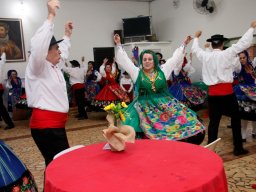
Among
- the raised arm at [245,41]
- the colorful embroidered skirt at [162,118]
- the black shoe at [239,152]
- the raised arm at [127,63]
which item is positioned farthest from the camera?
the black shoe at [239,152]

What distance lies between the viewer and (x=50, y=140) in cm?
208

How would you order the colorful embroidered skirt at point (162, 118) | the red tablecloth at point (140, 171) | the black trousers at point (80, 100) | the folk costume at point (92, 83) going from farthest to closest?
1. the folk costume at point (92, 83)
2. the black trousers at point (80, 100)
3. the colorful embroidered skirt at point (162, 118)
4. the red tablecloth at point (140, 171)

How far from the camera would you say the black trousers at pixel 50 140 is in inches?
81.3

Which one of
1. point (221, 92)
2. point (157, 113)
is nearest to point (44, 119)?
point (157, 113)

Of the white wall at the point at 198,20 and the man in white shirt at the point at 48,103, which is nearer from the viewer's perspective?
the man in white shirt at the point at 48,103

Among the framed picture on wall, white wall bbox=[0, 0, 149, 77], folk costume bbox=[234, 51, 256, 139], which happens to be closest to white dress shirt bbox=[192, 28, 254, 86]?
folk costume bbox=[234, 51, 256, 139]

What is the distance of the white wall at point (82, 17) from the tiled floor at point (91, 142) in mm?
2263

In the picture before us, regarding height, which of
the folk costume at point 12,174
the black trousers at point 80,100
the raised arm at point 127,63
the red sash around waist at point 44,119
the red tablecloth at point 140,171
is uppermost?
the raised arm at point 127,63

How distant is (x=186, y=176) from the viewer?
121 centimetres

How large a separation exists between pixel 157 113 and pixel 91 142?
2104 mm

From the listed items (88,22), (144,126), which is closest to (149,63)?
(144,126)

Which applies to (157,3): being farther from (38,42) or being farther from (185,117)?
(38,42)

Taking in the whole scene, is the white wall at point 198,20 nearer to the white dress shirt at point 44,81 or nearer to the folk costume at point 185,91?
the folk costume at point 185,91

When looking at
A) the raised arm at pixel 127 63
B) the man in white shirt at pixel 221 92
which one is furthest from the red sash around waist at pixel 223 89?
the raised arm at pixel 127 63
